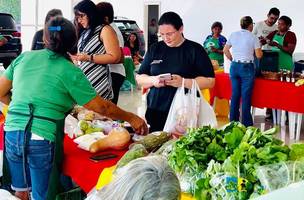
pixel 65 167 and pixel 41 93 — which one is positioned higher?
pixel 41 93

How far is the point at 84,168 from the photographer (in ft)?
6.78

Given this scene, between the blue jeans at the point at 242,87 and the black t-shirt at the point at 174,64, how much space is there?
2778 millimetres

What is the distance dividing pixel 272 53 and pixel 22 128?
15.1 feet

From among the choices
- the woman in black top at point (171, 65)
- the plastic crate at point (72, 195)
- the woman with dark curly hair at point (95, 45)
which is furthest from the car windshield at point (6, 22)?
the plastic crate at point (72, 195)

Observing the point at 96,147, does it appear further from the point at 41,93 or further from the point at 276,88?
the point at 276,88

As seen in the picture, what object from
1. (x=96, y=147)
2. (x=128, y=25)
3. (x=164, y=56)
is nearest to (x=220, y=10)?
(x=128, y=25)

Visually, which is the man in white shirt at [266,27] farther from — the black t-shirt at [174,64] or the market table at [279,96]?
the black t-shirt at [174,64]

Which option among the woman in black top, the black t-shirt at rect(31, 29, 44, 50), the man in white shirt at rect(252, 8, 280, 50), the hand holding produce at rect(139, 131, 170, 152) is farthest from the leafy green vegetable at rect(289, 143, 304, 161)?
the man in white shirt at rect(252, 8, 280, 50)

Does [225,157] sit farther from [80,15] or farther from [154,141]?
[80,15]

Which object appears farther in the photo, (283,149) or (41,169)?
(41,169)

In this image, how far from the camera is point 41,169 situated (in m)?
2.07

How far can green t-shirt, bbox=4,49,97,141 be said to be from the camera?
1.99m

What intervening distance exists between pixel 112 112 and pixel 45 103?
33 cm

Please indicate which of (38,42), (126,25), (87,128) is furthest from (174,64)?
(126,25)
